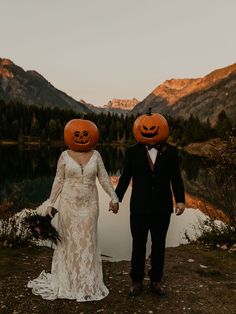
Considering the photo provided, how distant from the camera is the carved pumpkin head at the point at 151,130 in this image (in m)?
7.91

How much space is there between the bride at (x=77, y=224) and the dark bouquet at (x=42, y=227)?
0.18 metres

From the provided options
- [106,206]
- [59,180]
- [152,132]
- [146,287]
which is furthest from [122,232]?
[152,132]

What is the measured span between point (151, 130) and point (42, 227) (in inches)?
113

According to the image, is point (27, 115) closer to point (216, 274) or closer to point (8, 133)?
point (8, 133)

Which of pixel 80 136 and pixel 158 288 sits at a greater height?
pixel 80 136

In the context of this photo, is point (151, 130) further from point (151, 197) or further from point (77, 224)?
point (77, 224)

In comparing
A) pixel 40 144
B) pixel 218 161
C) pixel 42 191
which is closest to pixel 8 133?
pixel 40 144

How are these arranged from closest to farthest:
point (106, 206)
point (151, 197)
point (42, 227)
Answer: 1. point (151, 197)
2. point (42, 227)
3. point (106, 206)

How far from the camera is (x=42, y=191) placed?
1389 inches

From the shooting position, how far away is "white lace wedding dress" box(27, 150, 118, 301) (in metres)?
7.84

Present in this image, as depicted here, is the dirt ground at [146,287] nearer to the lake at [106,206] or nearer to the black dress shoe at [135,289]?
the black dress shoe at [135,289]

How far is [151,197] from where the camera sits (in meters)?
7.63

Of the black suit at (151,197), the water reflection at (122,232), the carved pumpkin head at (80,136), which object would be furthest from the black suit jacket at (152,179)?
the water reflection at (122,232)

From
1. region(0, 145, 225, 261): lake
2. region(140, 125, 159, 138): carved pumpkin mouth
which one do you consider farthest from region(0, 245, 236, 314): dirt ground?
region(140, 125, 159, 138): carved pumpkin mouth
